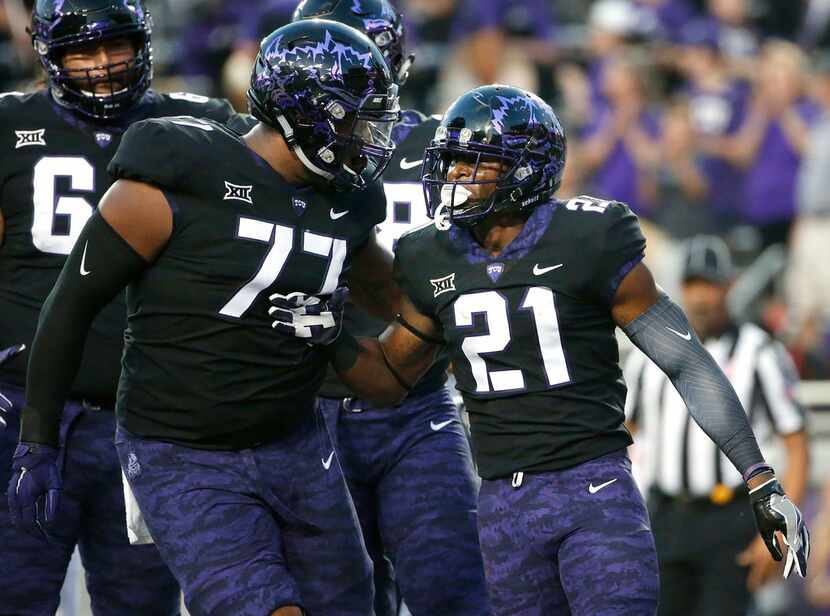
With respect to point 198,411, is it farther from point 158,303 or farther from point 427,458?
point 427,458

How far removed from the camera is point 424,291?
4.33 metres

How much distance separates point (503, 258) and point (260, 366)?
699 mm

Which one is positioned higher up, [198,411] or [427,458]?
[198,411]

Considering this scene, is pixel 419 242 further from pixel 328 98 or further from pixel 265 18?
pixel 265 18

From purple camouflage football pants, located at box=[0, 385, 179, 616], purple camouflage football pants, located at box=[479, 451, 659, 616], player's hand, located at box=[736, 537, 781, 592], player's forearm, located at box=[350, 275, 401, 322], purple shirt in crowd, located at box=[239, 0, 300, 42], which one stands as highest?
player's forearm, located at box=[350, 275, 401, 322]

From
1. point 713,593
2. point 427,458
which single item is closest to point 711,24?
point 713,593

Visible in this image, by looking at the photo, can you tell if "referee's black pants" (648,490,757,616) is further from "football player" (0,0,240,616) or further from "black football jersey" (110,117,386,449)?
"black football jersey" (110,117,386,449)

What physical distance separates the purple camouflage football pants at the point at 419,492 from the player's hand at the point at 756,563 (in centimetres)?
225

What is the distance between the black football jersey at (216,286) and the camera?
396 centimetres

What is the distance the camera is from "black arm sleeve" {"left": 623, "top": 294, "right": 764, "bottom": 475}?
13.5 feet

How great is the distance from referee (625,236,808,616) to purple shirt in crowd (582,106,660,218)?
2787mm

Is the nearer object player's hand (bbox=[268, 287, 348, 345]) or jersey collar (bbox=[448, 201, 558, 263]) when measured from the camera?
player's hand (bbox=[268, 287, 348, 345])

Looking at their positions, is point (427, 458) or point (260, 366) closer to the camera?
point (260, 366)

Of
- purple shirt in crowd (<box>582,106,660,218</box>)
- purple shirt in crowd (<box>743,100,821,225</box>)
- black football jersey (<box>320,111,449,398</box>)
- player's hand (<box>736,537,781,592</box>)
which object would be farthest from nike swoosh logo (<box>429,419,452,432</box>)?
purple shirt in crowd (<box>743,100,821,225</box>)
